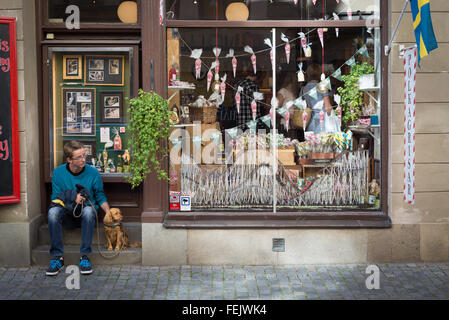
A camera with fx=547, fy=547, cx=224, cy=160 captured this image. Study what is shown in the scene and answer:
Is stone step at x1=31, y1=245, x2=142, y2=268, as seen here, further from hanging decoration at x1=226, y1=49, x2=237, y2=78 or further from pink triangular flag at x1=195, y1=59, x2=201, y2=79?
hanging decoration at x1=226, y1=49, x2=237, y2=78

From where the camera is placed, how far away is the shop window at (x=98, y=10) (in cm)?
698

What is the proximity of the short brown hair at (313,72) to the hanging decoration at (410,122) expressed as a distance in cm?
113

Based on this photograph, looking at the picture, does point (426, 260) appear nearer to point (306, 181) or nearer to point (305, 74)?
point (306, 181)

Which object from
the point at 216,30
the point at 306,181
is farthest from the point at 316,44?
the point at 306,181

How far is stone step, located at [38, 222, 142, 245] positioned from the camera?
6.93 m

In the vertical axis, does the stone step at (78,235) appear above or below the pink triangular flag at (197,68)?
below

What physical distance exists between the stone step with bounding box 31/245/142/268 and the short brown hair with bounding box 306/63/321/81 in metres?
3.08

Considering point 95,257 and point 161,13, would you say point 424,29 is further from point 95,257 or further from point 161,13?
point 95,257

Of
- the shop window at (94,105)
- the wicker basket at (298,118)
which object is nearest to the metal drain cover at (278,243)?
the wicker basket at (298,118)

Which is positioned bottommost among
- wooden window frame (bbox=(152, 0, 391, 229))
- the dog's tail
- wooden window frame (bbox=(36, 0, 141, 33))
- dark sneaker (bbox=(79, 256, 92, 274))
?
dark sneaker (bbox=(79, 256, 92, 274))

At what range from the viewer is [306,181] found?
710cm

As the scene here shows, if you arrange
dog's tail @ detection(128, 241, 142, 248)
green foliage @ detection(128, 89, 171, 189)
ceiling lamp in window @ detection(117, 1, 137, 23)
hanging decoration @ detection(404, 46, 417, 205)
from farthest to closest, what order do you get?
ceiling lamp in window @ detection(117, 1, 137, 23)
dog's tail @ detection(128, 241, 142, 248)
green foliage @ detection(128, 89, 171, 189)
hanging decoration @ detection(404, 46, 417, 205)

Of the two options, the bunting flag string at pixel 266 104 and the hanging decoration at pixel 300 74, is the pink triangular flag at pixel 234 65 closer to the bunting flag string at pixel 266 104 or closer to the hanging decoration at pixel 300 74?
the bunting flag string at pixel 266 104

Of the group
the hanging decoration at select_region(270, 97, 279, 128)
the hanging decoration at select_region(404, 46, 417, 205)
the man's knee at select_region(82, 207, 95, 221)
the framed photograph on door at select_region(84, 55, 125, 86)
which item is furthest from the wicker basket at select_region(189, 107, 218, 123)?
the hanging decoration at select_region(404, 46, 417, 205)
